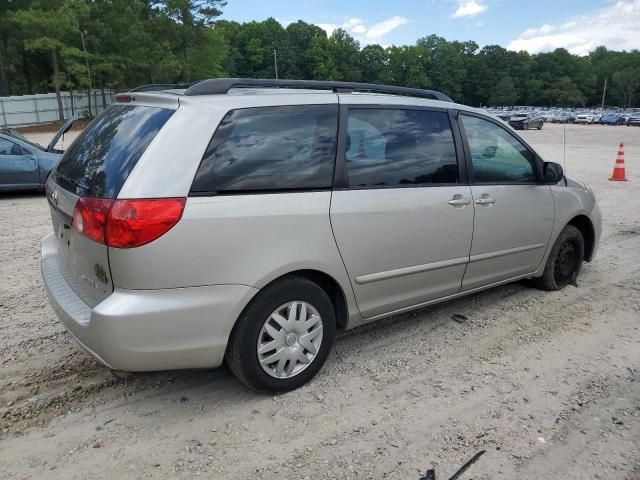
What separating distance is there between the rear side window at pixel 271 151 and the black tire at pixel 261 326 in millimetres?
583

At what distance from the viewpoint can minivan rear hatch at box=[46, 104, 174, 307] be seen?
8.81ft

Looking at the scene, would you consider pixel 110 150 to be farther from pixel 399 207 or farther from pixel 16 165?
pixel 16 165

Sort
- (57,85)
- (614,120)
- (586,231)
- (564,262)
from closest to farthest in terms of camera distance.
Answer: (564,262) → (586,231) → (57,85) → (614,120)

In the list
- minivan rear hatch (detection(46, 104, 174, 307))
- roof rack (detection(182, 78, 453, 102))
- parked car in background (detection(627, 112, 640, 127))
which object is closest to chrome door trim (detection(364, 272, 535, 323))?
roof rack (detection(182, 78, 453, 102))

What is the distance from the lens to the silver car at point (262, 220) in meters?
2.62

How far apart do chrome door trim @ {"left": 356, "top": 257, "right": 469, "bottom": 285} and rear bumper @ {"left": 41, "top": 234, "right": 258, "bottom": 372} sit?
83 cm

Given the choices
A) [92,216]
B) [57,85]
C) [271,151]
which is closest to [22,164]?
[92,216]

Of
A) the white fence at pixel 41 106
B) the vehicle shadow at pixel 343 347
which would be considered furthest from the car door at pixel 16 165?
the white fence at pixel 41 106

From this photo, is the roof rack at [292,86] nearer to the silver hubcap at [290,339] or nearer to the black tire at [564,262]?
the silver hubcap at [290,339]

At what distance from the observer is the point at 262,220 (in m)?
2.84

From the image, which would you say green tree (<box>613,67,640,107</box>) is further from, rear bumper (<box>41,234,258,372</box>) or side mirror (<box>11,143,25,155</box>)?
rear bumper (<box>41,234,258,372</box>)

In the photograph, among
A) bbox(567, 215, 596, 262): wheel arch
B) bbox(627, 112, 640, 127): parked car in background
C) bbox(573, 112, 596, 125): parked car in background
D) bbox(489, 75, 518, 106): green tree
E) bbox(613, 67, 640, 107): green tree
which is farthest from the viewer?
bbox(489, 75, 518, 106): green tree

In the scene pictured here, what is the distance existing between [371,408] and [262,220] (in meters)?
1.27

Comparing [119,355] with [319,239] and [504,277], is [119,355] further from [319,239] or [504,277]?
[504,277]
